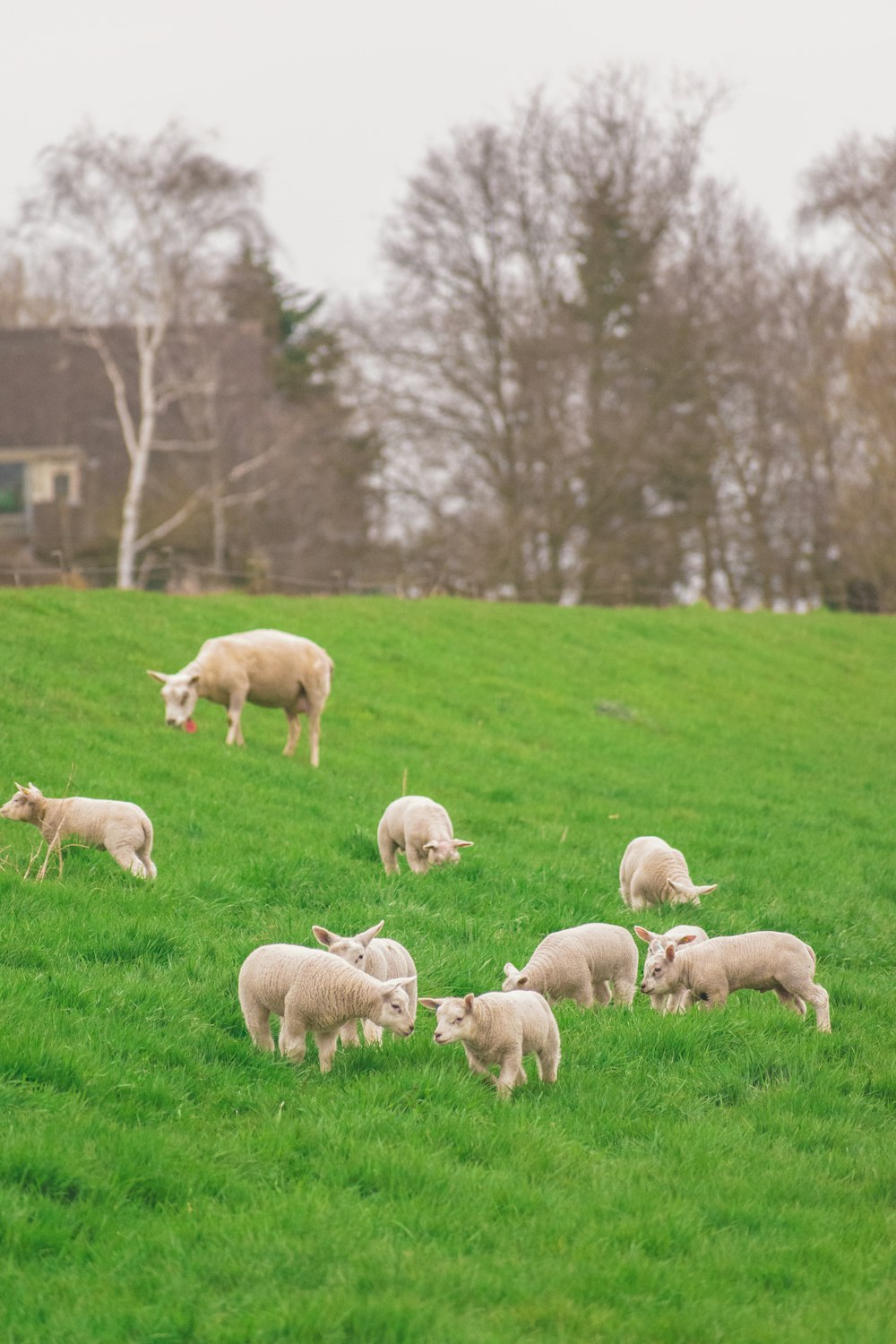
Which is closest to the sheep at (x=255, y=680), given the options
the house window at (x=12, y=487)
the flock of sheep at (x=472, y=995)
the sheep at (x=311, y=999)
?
the flock of sheep at (x=472, y=995)

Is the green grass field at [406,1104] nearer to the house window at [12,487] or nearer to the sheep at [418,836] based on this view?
the sheep at [418,836]

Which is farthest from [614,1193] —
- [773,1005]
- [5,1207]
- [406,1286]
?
[773,1005]

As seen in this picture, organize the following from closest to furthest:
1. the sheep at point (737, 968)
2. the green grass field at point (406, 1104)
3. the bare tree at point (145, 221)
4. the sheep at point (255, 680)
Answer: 1. the green grass field at point (406, 1104)
2. the sheep at point (737, 968)
3. the sheep at point (255, 680)
4. the bare tree at point (145, 221)

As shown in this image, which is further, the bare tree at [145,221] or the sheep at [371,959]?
the bare tree at [145,221]

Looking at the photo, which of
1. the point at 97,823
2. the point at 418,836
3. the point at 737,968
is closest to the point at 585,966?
the point at 737,968

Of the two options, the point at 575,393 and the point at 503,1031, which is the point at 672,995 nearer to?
the point at 503,1031

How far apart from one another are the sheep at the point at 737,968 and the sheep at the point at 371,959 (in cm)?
138

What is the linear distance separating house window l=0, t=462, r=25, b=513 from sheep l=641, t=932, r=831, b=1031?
1697 inches

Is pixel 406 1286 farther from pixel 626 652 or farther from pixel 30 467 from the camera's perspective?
pixel 30 467

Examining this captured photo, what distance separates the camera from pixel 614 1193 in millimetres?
5254

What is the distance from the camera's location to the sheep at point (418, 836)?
1026 centimetres

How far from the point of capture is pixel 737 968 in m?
7.69

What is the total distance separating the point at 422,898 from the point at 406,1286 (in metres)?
5.30

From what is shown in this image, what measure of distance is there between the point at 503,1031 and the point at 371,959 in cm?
106
